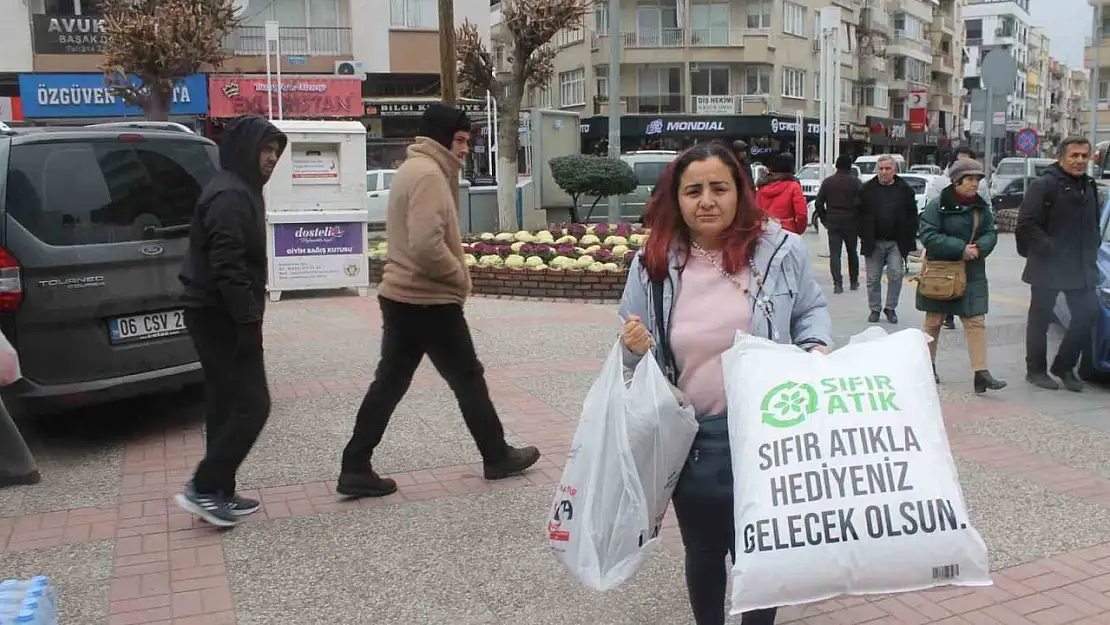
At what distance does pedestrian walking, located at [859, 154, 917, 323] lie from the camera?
9.96m

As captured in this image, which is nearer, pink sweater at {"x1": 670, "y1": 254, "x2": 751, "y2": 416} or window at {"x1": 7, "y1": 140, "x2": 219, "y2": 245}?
pink sweater at {"x1": 670, "y1": 254, "x2": 751, "y2": 416}

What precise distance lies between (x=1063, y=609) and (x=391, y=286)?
306cm

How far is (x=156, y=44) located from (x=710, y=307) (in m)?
20.3

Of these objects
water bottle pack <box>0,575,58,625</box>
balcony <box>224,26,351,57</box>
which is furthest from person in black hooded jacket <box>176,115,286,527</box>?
balcony <box>224,26,351,57</box>

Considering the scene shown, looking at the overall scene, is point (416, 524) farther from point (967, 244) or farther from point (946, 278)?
point (967, 244)

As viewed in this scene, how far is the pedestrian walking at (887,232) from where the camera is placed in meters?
9.96

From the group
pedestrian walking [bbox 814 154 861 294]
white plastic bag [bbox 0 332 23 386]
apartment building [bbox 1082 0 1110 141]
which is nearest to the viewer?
white plastic bag [bbox 0 332 23 386]

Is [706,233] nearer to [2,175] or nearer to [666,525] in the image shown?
[666,525]

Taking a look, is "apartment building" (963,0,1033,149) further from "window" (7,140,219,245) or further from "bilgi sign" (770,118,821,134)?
"window" (7,140,219,245)

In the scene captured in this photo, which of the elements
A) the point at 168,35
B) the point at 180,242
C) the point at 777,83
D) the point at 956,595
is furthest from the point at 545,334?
the point at 777,83

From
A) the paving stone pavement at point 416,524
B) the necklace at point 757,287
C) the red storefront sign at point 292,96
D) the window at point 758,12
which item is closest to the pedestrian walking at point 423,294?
the paving stone pavement at point 416,524

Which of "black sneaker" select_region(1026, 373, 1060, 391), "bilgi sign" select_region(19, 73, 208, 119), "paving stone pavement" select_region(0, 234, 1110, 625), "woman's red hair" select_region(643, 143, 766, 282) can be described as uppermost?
"bilgi sign" select_region(19, 73, 208, 119)

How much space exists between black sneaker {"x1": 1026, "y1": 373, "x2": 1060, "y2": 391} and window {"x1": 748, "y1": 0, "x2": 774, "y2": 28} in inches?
1755

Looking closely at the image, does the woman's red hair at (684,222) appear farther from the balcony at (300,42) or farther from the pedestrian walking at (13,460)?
the balcony at (300,42)
